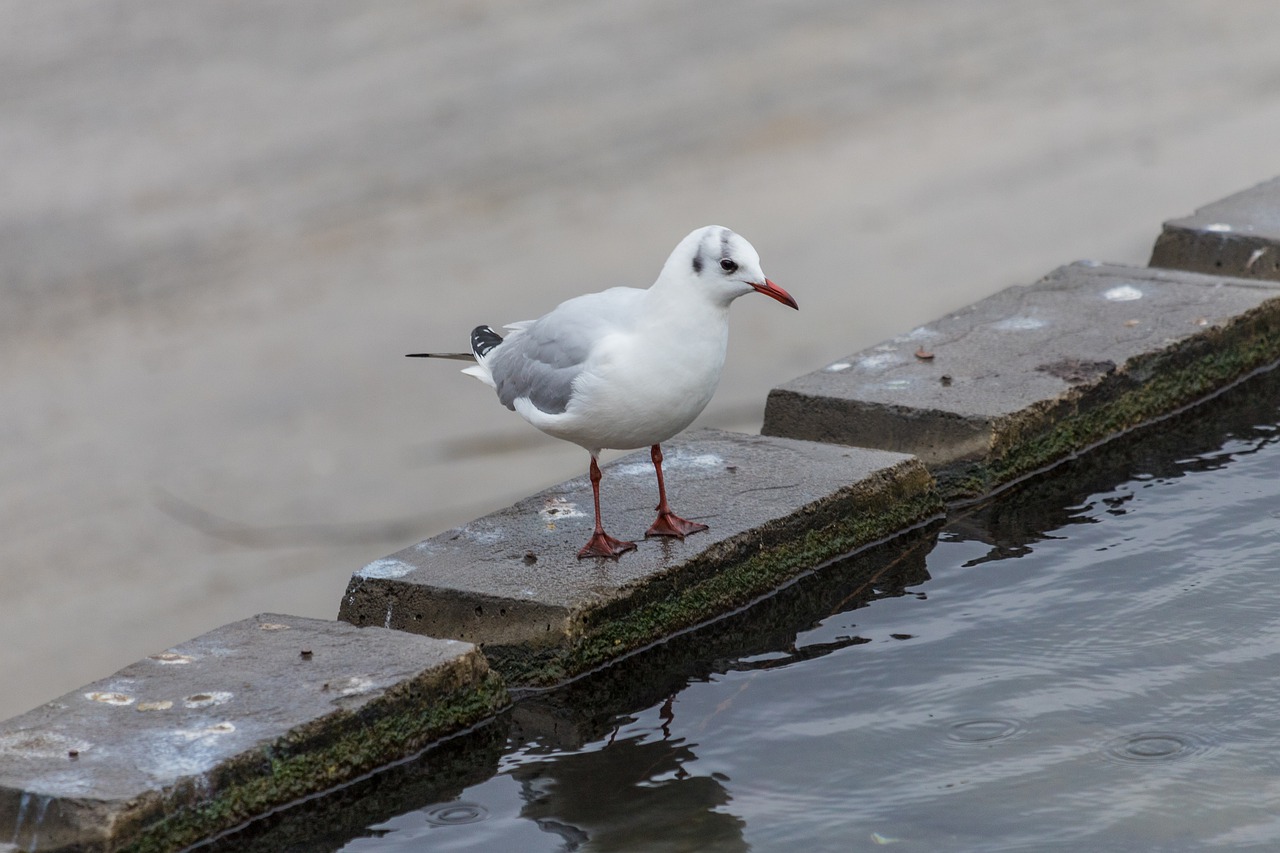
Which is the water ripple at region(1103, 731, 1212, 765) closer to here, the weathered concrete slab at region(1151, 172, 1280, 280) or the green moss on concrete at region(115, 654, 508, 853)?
the green moss on concrete at region(115, 654, 508, 853)

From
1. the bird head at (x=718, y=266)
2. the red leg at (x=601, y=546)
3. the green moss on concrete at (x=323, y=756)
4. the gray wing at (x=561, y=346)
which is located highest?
the bird head at (x=718, y=266)

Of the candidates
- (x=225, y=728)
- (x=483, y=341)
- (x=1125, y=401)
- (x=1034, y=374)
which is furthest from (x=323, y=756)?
(x=1125, y=401)

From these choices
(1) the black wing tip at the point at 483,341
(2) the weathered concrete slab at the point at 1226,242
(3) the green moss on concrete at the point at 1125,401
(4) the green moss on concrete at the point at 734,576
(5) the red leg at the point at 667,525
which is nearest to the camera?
(4) the green moss on concrete at the point at 734,576

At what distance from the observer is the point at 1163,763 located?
10.1ft

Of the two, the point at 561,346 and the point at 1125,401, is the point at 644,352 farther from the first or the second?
the point at 1125,401

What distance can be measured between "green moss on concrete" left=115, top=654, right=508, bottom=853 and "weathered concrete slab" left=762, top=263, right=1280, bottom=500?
145cm

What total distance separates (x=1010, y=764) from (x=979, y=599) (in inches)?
28.3

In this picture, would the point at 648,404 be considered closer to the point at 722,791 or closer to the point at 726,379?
the point at 722,791

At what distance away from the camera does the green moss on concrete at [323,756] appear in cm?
293

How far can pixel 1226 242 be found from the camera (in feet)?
18.9

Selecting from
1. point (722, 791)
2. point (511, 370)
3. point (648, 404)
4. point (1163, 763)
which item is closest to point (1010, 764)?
point (1163, 763)

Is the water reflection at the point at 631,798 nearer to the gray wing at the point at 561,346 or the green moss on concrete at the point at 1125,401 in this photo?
the gray wing at the point at 561,346

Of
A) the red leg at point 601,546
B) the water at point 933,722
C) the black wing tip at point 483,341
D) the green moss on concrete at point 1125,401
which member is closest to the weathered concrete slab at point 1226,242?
the green moss on concrete at point 1125,401

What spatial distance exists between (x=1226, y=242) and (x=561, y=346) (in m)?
2.89
